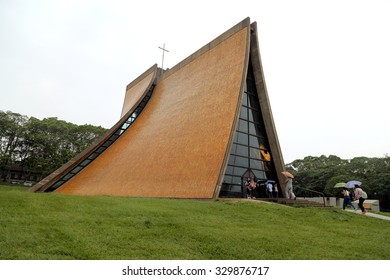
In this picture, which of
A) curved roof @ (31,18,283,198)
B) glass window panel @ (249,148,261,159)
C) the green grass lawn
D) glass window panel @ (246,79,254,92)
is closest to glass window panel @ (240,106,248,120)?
curved roof @ (31,18,283,198)

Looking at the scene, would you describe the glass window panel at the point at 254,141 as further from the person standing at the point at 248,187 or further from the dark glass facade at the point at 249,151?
the person standing at the point at 248,187

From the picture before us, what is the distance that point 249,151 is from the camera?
1421 cm

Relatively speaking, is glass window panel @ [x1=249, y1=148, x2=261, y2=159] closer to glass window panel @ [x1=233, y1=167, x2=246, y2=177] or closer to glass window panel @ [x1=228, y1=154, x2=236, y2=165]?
glass window panel @ [x1=233, y1=167, x2=246, y2=177]

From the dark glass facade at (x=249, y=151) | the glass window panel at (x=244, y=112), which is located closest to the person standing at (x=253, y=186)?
the dark glass facade at (x=249, y=151)

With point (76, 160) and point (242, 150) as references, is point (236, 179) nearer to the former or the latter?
point (242, 150)

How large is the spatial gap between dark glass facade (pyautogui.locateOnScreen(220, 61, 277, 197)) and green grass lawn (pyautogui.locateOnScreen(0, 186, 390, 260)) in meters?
4.47

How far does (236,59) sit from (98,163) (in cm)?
1040

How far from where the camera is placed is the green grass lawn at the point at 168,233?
443 cm

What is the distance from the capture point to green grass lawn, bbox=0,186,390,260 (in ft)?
14.5

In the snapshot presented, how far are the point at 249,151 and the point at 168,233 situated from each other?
30.1ft

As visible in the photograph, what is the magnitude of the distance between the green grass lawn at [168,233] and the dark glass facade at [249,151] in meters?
4.47

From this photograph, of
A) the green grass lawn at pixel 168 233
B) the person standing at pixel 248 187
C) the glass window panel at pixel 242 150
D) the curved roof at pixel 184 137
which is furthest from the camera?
the glass window panel at pixel 242 150

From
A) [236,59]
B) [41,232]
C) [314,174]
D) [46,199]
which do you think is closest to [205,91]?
[236,59]

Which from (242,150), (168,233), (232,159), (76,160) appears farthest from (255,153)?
(76,160)
